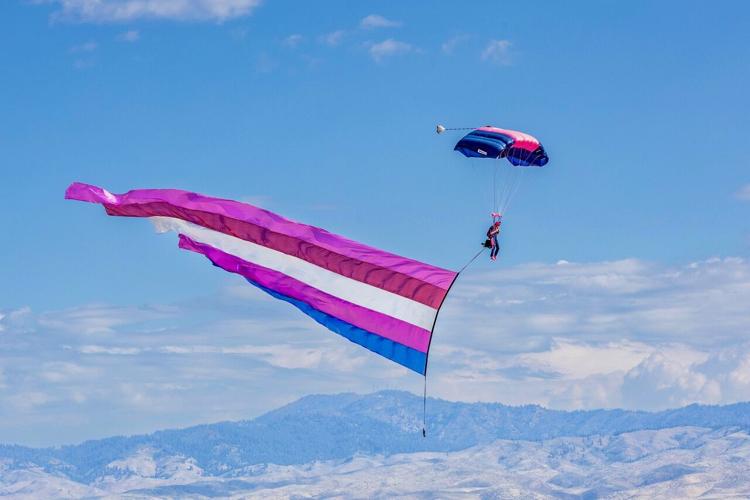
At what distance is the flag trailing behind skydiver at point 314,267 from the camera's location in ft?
131

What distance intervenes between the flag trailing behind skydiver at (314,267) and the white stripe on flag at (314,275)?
0.03 metres

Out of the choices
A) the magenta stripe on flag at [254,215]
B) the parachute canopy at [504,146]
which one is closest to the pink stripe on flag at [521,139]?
the parachute canopy at [504,146]

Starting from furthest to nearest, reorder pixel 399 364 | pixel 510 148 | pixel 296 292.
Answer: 1. pixel 510 148
2. pixel 296 292
3. pixel 399 364

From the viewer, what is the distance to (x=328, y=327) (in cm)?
4175

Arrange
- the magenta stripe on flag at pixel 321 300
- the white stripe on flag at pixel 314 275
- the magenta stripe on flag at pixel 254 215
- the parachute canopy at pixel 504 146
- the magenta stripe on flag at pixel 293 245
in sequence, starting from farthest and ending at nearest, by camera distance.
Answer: the parachute canopy at pixel 504 146 < the magenta stripe on flag at pixel 254 215 < the white stripe on flag at pixel 314 275 < the magenta stripe on flag at pixel 321 300 < the magenta stripe on flag at pixel 293 245

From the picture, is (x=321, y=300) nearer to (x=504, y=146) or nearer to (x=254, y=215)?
(x=254, y=215)

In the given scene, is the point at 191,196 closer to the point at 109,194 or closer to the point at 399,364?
the point at 109,194

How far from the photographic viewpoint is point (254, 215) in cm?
4481

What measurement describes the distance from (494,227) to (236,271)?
1448 centimetres

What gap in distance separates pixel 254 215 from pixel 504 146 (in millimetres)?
11348

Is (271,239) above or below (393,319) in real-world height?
above

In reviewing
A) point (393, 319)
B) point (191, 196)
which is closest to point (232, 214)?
point (191, 196)

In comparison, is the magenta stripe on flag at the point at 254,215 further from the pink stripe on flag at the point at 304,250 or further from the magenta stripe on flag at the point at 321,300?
the magenta stripe on flag at the point at 321,300

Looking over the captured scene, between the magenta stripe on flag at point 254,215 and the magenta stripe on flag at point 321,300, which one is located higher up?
the magenta stripe on flag at point 254,215
